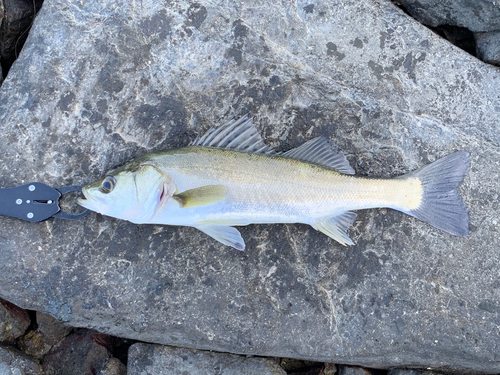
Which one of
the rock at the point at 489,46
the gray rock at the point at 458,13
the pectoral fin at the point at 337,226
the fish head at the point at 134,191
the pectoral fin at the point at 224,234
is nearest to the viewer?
the fish head at the point at 134,191

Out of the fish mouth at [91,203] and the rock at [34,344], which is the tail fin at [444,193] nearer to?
the fish mouth at [91,203]

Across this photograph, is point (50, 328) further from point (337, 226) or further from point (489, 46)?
point (489, 46)

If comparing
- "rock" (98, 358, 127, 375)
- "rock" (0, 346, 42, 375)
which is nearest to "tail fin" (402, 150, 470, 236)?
"rock" (98, 358, 127, 375)

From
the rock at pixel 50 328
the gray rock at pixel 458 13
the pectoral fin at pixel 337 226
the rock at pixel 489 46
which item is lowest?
the rock at pixel 50 328

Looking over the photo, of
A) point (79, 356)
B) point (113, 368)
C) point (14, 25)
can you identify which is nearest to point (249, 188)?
point (113, 368)

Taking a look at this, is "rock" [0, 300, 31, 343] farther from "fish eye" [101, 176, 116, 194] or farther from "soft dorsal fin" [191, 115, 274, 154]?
"soft dorsal fin" [191, 115, 274, 154]

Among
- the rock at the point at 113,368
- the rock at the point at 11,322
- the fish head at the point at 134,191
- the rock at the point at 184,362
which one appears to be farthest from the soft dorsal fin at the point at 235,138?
the rock at the point at 11,322
